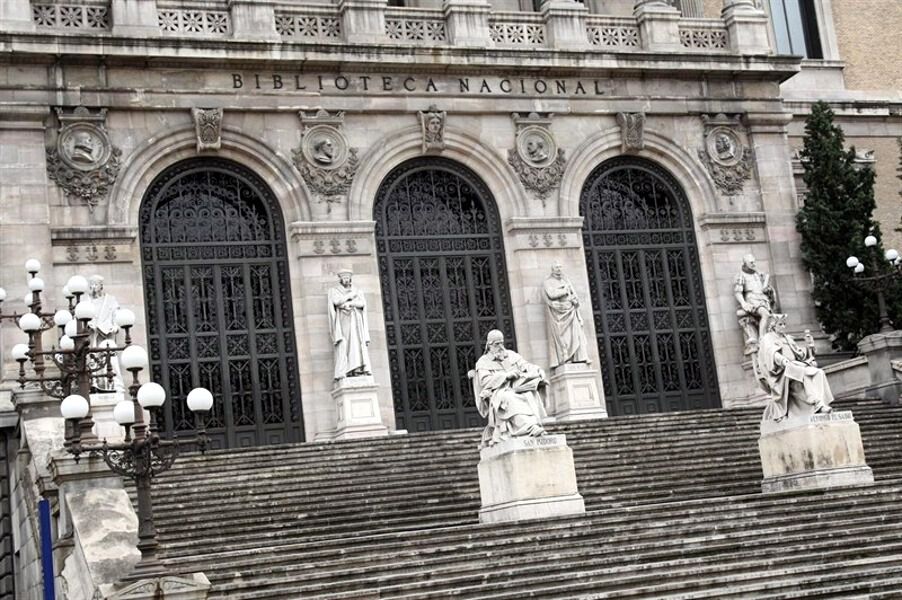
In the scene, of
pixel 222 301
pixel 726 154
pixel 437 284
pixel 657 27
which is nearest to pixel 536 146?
pixel 437 284

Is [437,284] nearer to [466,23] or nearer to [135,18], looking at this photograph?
[466,23]

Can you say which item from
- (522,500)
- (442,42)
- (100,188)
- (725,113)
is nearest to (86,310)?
(522,500)

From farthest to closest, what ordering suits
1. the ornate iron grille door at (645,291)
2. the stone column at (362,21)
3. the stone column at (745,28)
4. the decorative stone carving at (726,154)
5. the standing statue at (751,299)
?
1. the stone column at (745,28)
2. the decorative stone carving at (726,154)
3. the standing statue at (751,299)
4. the ornate iron grille door at (645,291)
5. the stone column at (362,21)

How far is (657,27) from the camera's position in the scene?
1100 inches

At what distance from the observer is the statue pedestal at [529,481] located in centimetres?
1688

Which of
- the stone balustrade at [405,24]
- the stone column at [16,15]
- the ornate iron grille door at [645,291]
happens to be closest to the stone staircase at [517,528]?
the ornate iron grille door at [645,291]

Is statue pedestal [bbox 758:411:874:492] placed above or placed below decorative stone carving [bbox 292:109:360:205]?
below

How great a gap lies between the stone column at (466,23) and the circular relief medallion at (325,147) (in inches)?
120

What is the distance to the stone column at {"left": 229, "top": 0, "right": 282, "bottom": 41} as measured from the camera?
81.8 feet

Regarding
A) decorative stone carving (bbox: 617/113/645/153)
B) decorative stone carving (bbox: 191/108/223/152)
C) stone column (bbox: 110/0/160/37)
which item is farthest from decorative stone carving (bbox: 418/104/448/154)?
stone column (bbox: 110/0/160/37)

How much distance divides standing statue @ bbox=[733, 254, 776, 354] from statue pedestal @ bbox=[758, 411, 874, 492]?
8053 mm

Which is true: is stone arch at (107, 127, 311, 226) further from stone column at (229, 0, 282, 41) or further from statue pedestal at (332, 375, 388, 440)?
statue pedestal at (332, 375, 388, 440)

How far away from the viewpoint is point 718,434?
22.3 metres

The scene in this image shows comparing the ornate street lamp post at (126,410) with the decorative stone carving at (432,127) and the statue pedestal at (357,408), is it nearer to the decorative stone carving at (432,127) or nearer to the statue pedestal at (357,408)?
the statue pedestal at (357,408)
